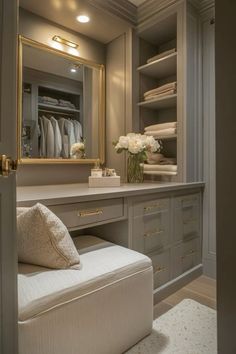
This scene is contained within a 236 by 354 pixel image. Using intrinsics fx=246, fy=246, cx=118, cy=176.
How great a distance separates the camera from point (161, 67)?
2.45 metres

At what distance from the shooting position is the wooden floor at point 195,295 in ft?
6.04

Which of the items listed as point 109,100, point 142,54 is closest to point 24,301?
point 109,100

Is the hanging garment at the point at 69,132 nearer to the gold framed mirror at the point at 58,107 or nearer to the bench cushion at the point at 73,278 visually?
the gold framed mirror at the point at 58,107

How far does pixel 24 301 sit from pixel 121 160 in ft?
5.60

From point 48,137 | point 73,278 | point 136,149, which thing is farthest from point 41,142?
point 73,278

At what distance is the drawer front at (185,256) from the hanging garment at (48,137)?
1.34 meters

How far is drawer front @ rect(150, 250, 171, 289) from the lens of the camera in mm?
1896

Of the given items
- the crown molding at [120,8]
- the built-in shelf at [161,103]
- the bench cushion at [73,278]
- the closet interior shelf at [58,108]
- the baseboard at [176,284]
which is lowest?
the baseboard at [176,284]

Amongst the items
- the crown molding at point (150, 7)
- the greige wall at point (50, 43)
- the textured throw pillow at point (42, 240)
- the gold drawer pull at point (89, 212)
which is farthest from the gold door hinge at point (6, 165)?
the crown molding at point (150, 7)

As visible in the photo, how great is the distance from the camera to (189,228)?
2.23 m

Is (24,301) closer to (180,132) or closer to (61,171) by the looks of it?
(61,171)

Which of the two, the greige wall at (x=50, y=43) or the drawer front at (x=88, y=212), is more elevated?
the greige wall at (x=50, y=43)

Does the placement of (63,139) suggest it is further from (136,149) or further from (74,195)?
(74,195)

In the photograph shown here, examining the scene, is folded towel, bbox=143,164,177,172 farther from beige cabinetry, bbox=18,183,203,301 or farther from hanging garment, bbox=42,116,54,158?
hanging garment, bbox=42,116,54,158
